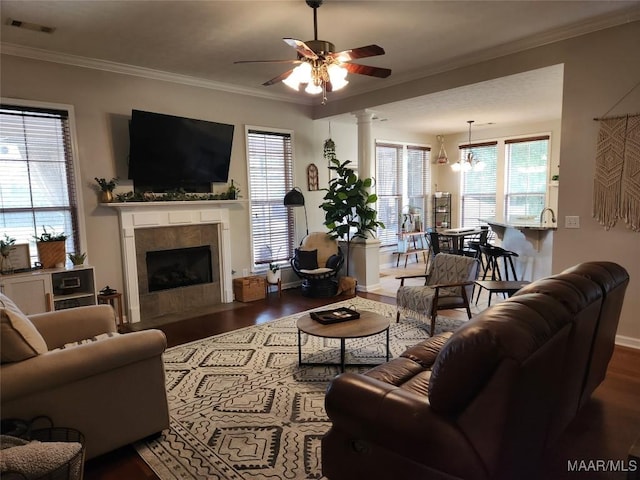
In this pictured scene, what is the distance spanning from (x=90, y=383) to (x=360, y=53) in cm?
267

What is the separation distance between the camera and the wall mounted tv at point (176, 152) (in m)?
4.67

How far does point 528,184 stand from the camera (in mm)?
7977

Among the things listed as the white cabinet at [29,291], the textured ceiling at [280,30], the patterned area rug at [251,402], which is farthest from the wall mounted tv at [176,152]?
the patterned area rug at [251,402]

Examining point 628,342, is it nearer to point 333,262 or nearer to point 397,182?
point 333,262

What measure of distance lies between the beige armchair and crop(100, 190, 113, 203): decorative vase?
7.49 feet

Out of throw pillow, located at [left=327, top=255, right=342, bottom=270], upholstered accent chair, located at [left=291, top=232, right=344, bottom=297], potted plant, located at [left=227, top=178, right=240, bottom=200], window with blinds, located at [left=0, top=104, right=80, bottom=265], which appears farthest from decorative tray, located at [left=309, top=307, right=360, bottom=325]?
window with blinds, located at [left=0, top=104, right=80, bottom=265]

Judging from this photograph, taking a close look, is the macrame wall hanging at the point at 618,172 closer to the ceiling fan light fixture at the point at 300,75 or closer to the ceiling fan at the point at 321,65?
the ceiling fan at the point at 321,65

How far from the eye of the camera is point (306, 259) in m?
5.94

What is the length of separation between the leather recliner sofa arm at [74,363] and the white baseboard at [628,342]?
12.9ft

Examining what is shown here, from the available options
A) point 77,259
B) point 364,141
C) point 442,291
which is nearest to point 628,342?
point 442,291

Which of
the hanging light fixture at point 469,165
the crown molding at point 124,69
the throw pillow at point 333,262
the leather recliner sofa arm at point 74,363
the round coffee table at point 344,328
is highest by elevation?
the crown molding at point 124,69

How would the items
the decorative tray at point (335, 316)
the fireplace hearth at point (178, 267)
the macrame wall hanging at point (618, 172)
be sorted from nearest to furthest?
the decorative tray at point (335, 316) < the macrame wall hanging at point (618, 172) < the fireplace hearth at point (178, 267)

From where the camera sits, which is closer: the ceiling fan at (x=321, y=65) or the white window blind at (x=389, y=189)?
the ceiling fan at (x=321, y=65)

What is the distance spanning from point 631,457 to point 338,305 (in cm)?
394
